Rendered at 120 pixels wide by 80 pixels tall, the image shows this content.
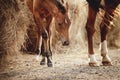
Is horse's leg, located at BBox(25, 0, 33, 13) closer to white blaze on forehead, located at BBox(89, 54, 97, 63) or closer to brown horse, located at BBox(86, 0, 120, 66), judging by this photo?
brown horse, located at BBox(86, 0, 120, 66)

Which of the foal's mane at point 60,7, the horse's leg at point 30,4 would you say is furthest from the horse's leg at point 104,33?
the horse's leg at point 30,4

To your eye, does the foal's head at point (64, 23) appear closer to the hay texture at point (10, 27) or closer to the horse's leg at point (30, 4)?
the hay texture at point (10, 27)

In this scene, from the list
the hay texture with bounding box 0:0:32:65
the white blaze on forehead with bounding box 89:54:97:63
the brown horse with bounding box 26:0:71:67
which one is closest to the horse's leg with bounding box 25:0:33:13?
the brown horse with bounding box 26:0:71:67

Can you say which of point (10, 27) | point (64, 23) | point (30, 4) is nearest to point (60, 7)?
point (64, 23)

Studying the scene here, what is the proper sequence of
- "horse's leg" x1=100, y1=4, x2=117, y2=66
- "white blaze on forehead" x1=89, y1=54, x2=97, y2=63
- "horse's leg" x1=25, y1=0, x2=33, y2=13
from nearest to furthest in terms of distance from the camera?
"white blaze on forehead" x1=89, y1=54, x2=97, y2=63 < "horse's leg" x1=100, y1=4, x2=117, y2=66 < "horse's leg" x1=25, y1=0, x2=33, y2=13

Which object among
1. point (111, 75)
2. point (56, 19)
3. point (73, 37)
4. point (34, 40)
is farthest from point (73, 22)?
point (111, 75)

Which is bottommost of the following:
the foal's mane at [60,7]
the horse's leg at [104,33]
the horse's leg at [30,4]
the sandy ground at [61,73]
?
the sandy ground at [61,73]

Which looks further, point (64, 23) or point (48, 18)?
point (48, 18)

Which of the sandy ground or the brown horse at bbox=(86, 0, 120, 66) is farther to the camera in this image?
the brown horse at bbox=(86, 0, 120, 66)

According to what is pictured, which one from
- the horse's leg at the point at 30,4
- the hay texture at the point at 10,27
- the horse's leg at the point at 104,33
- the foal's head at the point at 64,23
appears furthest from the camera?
the horse's leg at the point at 30,4

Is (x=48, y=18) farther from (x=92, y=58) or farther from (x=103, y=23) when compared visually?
(x=92, y=58)

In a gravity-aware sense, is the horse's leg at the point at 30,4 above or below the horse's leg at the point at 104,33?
above

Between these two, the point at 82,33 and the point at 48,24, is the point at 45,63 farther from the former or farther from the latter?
the point at 82,33

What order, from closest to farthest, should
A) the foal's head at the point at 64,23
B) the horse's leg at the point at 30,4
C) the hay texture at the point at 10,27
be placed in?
1. the foal's head at the point at 64,23
2. the hay texture at the point at 10,27
3. the horse's leg at the point at 30,4
